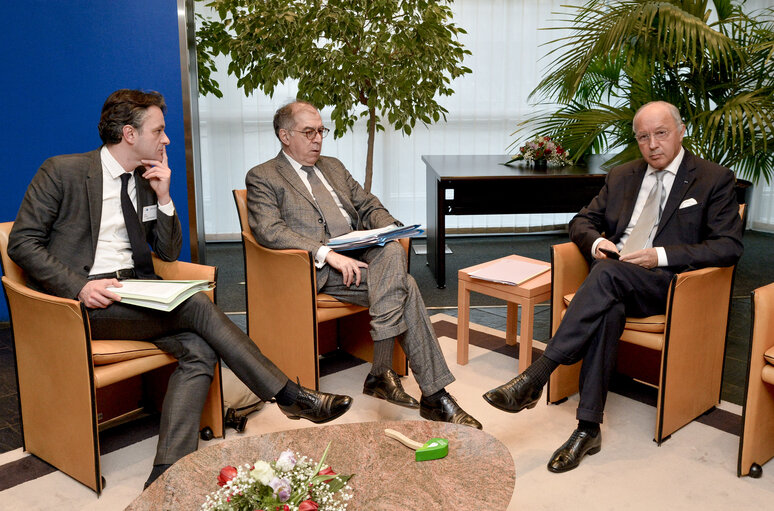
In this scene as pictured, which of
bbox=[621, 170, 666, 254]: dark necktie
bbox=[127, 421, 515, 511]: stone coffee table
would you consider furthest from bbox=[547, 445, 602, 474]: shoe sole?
bbox=[621, 170, 666, 254]: dark necktie

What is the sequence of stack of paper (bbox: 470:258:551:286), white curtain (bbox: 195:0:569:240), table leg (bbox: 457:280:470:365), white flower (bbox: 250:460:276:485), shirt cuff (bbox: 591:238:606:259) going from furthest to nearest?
white curtain (bbox: 195:0:569:240) < table leg (bbox: 457:280:470:365) < stack of paper (bbox: 470:258:551:286) < shirt cuff (bbox: 591:238:606:259) < white flower (bbox: 250:460:276:485)

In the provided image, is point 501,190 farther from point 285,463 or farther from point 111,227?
point 285,463

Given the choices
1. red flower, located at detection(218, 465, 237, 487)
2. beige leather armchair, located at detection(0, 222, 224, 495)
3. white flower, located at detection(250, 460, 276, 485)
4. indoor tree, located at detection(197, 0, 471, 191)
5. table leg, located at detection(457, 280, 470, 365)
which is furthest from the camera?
indoor tree, located at detection(197, 0, 471, 191)

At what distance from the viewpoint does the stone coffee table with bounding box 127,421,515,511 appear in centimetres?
174

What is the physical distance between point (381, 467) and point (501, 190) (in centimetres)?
322

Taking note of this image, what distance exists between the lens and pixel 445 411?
9.33 ft

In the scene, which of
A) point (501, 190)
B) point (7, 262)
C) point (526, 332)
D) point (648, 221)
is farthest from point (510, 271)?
point (7, 262)

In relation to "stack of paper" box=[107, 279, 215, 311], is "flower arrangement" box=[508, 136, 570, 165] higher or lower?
higher

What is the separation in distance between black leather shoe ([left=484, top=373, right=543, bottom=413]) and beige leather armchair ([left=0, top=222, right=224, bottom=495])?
39.0 inches

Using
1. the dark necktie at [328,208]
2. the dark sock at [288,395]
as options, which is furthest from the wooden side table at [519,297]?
the dark sock at [288,395]

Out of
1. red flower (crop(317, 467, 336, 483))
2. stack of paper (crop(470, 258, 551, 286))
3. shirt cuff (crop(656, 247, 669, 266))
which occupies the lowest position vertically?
red flower (crop(317, 467, 336, 483))

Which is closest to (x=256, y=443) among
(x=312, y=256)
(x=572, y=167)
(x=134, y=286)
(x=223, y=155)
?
(x=134, y=286)

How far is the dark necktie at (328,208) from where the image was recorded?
3.31 m

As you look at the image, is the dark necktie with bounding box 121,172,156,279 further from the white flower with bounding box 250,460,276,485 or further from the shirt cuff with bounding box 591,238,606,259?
the shirt cuff with bounding box 591,238,606,259
